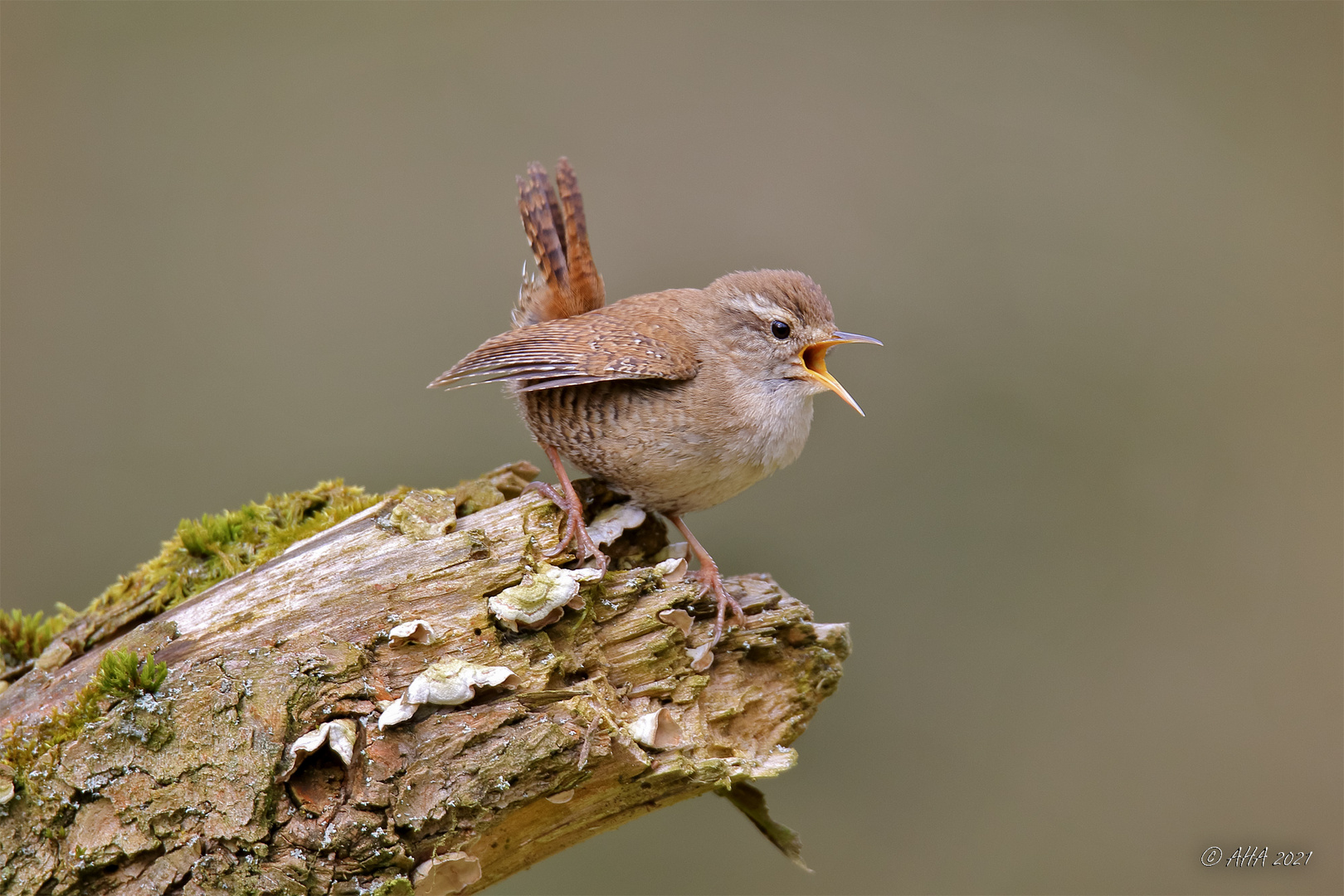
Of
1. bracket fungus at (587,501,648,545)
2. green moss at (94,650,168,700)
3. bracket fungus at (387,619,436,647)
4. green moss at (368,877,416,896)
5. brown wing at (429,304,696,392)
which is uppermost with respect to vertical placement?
brown wing at (429,304,696,392)

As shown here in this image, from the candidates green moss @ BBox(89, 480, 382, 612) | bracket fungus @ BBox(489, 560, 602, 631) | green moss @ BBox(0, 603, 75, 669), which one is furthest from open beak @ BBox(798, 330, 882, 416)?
green moss @ BBox(0, 603, 75, 669)

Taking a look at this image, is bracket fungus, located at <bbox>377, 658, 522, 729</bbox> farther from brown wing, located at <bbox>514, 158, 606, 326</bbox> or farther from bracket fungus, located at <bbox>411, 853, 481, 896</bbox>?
brown wing, located at <bbox>514, 158, 606, 326</bbox>

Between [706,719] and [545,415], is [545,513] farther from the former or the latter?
[706,719]

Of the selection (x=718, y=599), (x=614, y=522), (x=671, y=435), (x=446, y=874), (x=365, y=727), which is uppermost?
(x=671, y=435)

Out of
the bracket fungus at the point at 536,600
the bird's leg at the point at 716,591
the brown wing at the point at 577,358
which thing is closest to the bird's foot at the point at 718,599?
the bird's leg at the point at 716,591

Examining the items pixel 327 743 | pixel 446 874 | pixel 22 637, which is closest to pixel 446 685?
pixel 327 743

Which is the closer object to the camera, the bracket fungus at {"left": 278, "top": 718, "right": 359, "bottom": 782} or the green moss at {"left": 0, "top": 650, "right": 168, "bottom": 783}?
the bracket fungus at {"left": 278, "top": 718, "right": 359, "bottom": 782}

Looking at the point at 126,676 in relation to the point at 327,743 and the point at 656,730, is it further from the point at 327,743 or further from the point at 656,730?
the point at 656,730
